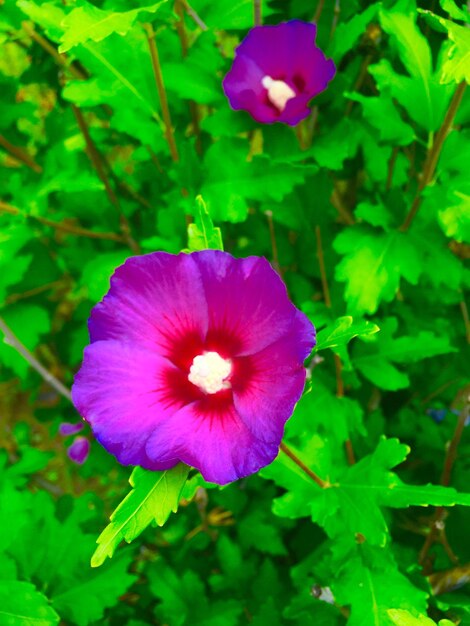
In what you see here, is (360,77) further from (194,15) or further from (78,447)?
(78,447)

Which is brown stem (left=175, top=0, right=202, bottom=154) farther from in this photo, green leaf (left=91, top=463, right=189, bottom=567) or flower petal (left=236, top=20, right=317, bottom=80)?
green leaf (left=91, top=463, right=189, bottom=567)

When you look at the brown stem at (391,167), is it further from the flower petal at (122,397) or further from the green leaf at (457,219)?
the flower petal at (122,397)

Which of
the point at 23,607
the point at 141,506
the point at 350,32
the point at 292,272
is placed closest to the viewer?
the point at 141,506

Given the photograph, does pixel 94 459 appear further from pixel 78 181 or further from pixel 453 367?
pixel 453 367

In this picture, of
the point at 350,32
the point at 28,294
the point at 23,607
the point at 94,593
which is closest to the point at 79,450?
the point at 94,593

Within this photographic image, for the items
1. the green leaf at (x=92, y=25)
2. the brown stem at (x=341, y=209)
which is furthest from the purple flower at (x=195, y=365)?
the brown stem at (x=341, y=209)

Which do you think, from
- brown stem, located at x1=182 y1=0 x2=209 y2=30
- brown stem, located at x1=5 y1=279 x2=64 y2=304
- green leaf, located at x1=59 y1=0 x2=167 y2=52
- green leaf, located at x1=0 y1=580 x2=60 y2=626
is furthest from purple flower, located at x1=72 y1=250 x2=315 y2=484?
brown stem, located at x1=5 y1=279 x2=64 y2=304
